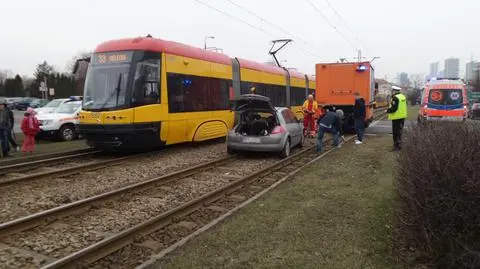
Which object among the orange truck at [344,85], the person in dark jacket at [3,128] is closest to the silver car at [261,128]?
the orange truck at [344,85]

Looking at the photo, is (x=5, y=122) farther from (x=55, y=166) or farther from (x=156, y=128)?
(x=156, y=128)

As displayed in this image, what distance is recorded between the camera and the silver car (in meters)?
12.2

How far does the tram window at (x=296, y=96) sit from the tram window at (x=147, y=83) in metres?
13.3

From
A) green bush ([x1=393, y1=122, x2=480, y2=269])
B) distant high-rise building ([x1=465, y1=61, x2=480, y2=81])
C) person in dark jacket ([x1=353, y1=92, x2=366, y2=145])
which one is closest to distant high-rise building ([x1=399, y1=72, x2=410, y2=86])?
distant high-rise building ([x1=465, y1=61, x2=480, y2=81])

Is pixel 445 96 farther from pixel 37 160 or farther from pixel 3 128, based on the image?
pixel 3 128

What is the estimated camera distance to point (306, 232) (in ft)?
18.3

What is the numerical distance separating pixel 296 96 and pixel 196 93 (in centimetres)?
1227

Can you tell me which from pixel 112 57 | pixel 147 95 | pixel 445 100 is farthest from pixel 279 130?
pixel 445 100

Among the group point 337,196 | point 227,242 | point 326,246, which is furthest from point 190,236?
point 337,196

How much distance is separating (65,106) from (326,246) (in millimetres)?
16303

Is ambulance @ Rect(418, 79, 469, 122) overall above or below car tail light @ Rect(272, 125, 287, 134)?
above

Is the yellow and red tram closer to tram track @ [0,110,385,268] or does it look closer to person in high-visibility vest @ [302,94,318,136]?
tram track @ [0,110,385,268]

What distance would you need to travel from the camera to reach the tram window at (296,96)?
81.9 feet

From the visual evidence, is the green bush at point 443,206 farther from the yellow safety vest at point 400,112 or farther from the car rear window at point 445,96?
the car rear window at point 445,96
